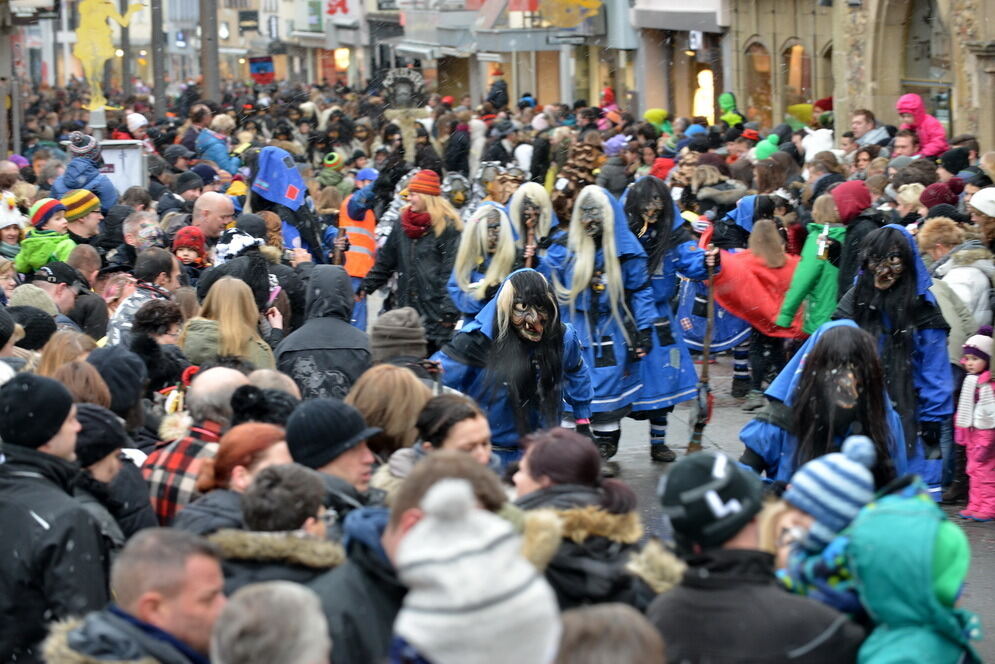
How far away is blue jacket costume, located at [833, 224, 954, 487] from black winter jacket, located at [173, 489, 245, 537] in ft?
13.4

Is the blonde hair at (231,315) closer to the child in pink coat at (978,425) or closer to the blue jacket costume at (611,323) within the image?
the blue jacket costume at (611,323)

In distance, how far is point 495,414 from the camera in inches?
306

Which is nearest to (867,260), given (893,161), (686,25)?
(893,161)

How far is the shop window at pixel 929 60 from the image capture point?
19781 millimetres

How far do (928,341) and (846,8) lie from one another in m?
14.9

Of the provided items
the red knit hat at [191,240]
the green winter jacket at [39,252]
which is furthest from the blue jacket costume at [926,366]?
the green winter jacket at [39,252]

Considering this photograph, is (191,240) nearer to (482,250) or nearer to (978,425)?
(482,250)

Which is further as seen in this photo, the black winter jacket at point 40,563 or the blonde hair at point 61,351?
the blonde hair at point 61,351

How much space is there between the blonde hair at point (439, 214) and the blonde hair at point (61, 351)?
4.21m

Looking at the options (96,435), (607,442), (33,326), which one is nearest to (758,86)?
(607,442)

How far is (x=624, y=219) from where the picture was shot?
9.32m

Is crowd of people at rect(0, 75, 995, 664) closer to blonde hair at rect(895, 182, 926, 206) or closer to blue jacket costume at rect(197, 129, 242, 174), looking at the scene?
blonde hair at rect(895, 182, 926, 206)

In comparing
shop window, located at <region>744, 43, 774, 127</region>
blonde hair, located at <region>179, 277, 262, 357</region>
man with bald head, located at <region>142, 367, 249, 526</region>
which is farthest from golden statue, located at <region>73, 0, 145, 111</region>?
man with bald head, located at <region>142, 367, 249, 526</region>

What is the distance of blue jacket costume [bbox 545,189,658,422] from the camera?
931 cm
